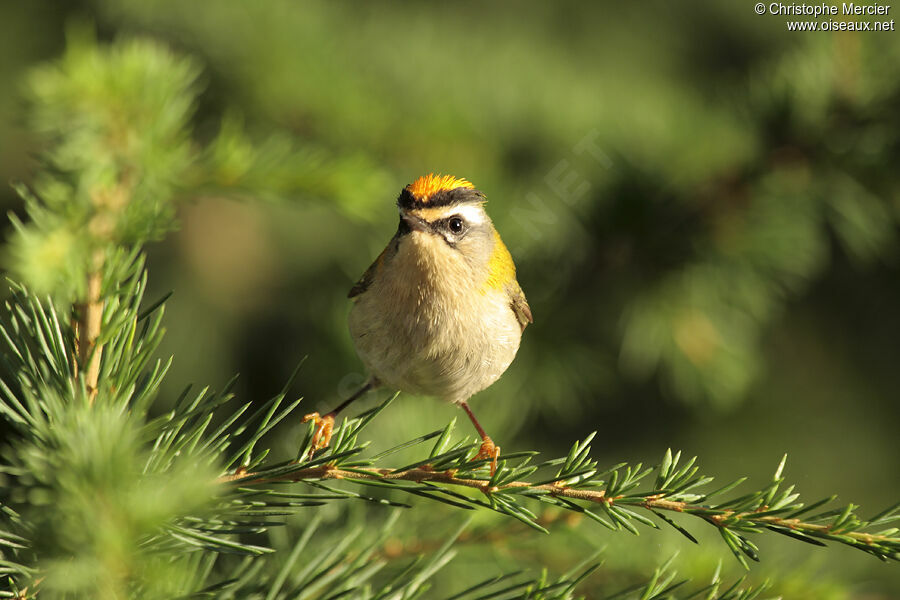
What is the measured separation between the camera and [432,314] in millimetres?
2154

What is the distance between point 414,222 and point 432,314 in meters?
0.25

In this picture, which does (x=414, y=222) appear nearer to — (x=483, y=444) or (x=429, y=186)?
(x=429, y=186)

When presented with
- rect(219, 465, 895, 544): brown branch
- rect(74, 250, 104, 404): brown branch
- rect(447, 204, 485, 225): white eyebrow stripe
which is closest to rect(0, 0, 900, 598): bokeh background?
rect(447, 204, 485, 225): white eyebrow stripe

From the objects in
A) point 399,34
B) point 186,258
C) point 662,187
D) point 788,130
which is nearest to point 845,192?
point 788,130

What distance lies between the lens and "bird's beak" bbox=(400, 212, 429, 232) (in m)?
2.15

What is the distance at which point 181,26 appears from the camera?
108 inches

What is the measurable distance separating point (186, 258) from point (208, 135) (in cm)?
57

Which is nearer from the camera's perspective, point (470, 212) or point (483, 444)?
point (483, 444)

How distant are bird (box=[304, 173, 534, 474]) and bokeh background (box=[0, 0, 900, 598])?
120 mm

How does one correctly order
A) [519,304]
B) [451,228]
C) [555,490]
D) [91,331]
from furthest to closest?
[519,304]
[451,228]
[91,331]
[555,490]

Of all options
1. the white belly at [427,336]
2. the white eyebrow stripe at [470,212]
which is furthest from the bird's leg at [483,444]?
the white eyebrow stripe at [470,212]

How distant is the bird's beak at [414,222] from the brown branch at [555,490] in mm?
960

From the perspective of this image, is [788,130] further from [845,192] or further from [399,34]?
[399,34]

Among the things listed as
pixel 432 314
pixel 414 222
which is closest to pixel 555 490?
pixel 432 314
